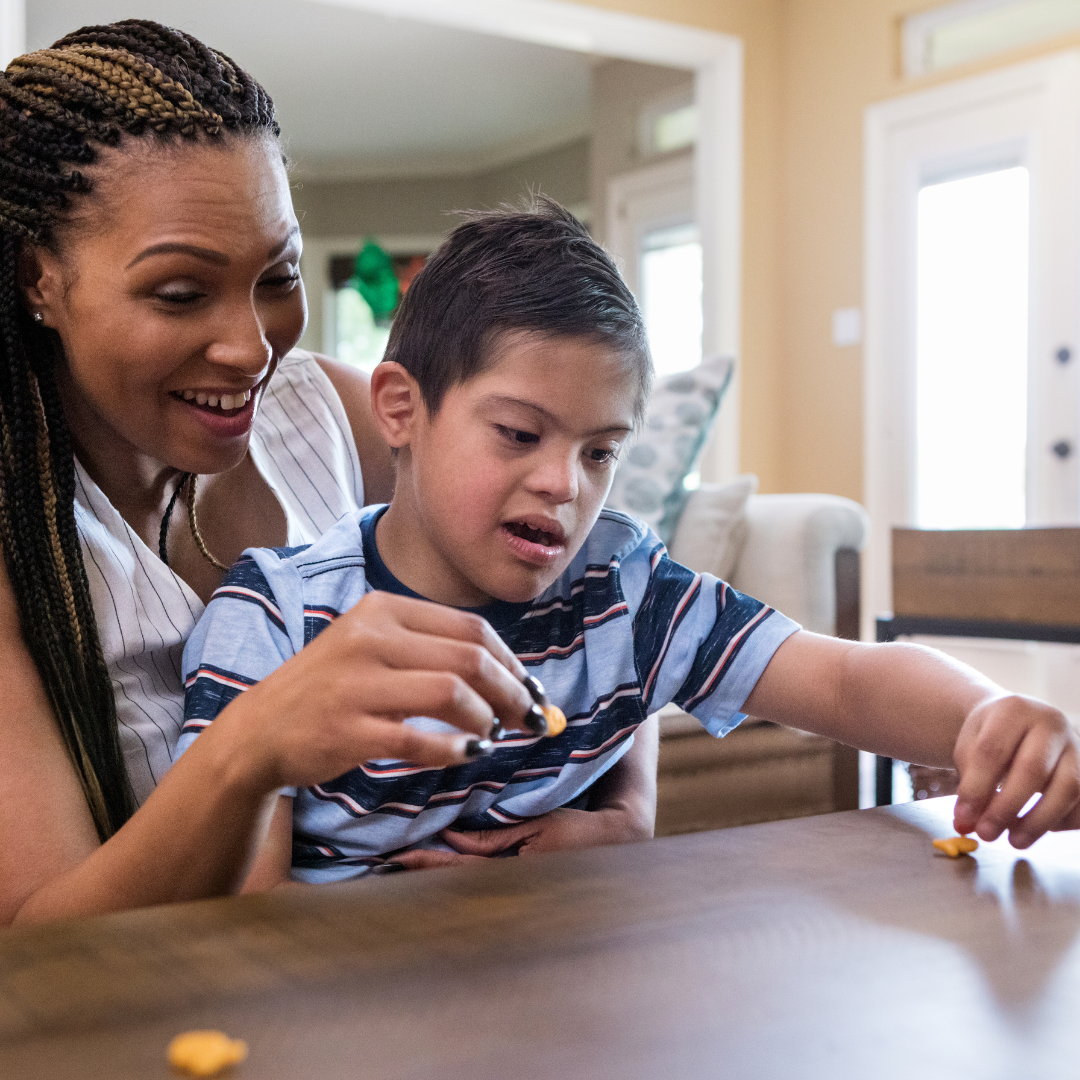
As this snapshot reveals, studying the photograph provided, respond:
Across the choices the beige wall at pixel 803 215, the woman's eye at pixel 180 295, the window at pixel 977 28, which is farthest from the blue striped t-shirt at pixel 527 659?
the beige wall at pixel 803 215

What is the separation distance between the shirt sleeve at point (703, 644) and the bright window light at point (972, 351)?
3.92 meters

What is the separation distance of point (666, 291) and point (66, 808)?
6.10 meters

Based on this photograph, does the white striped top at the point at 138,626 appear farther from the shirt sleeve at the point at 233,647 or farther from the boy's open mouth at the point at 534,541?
the boy's open mouth at the point at 534,541

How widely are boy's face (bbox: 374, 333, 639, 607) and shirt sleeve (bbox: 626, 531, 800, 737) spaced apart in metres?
0.13

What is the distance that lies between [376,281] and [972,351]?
15.2ft

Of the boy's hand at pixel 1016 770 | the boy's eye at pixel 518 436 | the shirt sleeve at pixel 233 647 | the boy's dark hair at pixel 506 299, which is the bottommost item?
the boy's hand at pixel 1016 770

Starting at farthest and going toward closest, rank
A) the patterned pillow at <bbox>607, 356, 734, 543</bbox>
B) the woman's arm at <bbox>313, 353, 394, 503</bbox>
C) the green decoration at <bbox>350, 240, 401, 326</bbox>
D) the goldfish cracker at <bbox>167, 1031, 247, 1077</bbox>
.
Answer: the green decoration at <bbox>350, 240, 401, 326</bbox>, the patterned pillow at <bbox>607, 356, 734, 543</bbox>, the woman's arm at <bbox>313, 353, 394, 503</bbox>, the goldfish cracker at <bbox>167, 1031, 247, 1077</bbox>

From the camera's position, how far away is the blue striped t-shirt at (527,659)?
88cm

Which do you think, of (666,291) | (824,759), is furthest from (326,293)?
(824,759)

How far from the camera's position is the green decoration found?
27.0 ft

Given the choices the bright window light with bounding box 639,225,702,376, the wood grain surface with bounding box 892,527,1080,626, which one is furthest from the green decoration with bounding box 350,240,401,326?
the wood grain surface with bounding box 892,527,1080,626

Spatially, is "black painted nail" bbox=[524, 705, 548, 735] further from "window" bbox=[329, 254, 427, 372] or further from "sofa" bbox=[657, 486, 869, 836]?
"window" bbox=[329, 254, 427, 372]

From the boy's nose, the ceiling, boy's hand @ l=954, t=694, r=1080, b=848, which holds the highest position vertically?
the ceiling

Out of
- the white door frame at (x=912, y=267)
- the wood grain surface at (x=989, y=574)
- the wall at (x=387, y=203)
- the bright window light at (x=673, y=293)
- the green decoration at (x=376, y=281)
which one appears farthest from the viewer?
the wall at (x=387, y=203)
